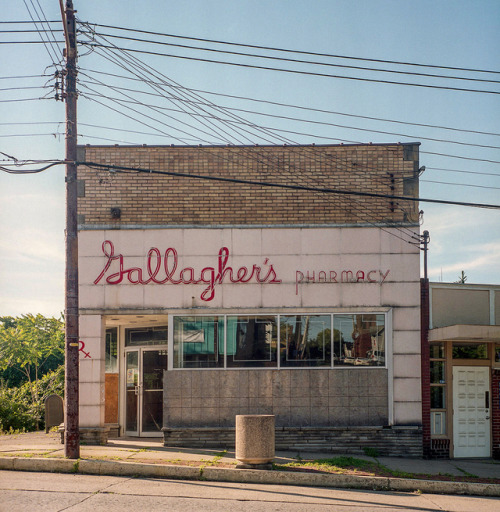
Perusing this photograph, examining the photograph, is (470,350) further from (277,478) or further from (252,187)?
(277,478)

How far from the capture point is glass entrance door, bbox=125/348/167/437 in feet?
59.2

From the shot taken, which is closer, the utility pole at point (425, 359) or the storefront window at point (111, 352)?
the utility pole at point (425, 359)

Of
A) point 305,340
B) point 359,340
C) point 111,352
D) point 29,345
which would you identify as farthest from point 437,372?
point 29,345

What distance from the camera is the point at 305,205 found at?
16438 millimetres

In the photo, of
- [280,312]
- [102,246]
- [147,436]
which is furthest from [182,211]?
[147,436]

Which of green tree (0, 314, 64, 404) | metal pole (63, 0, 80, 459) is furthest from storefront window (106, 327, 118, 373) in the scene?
green tree (0, 314, 64, 404)

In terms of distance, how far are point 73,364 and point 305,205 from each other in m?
6.48

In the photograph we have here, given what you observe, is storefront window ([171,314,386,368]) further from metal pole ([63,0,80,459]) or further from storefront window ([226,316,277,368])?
metal pole ([63,0,80,459])

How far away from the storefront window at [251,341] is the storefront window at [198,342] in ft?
0.76

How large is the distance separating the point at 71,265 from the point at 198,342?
3.95 metres

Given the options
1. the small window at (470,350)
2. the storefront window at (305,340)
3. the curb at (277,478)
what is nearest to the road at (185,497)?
the curb at (277,478)

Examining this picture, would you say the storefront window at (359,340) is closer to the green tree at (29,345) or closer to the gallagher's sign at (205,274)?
the gallagher's sign at (205,274)

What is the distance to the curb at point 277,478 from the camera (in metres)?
12.2

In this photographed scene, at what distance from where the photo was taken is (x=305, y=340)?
636 inches
